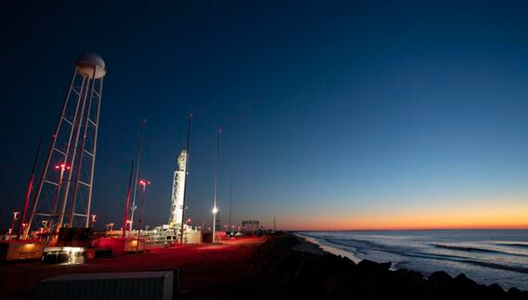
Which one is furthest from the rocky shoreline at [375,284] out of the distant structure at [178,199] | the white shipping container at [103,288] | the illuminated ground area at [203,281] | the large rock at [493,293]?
the distant structure at [178,199]

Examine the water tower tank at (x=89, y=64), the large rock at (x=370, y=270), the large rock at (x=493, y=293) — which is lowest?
the large rock at (x=493, y=293)

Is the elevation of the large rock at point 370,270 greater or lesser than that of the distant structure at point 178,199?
lesser

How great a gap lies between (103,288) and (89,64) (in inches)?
1665

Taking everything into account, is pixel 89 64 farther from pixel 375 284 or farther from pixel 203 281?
pixel 375 284

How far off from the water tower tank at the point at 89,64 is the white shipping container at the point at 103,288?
41.3 metres

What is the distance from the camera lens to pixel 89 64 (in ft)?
144

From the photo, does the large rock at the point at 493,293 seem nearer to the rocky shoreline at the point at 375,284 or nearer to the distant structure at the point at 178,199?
the rocky shoreline at the point at 375,284

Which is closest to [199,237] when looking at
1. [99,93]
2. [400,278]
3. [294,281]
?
[99,93]

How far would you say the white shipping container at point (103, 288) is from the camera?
10.2m

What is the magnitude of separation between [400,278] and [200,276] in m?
11.5

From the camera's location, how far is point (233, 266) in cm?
2350

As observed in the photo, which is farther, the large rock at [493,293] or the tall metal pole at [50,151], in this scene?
the tall metal pole at [50,151]

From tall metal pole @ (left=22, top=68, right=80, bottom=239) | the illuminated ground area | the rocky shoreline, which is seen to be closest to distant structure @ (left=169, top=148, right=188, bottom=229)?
tall metal pole @ (left=22, top=68, right=80, bottom=239)

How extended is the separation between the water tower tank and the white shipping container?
4131cm
